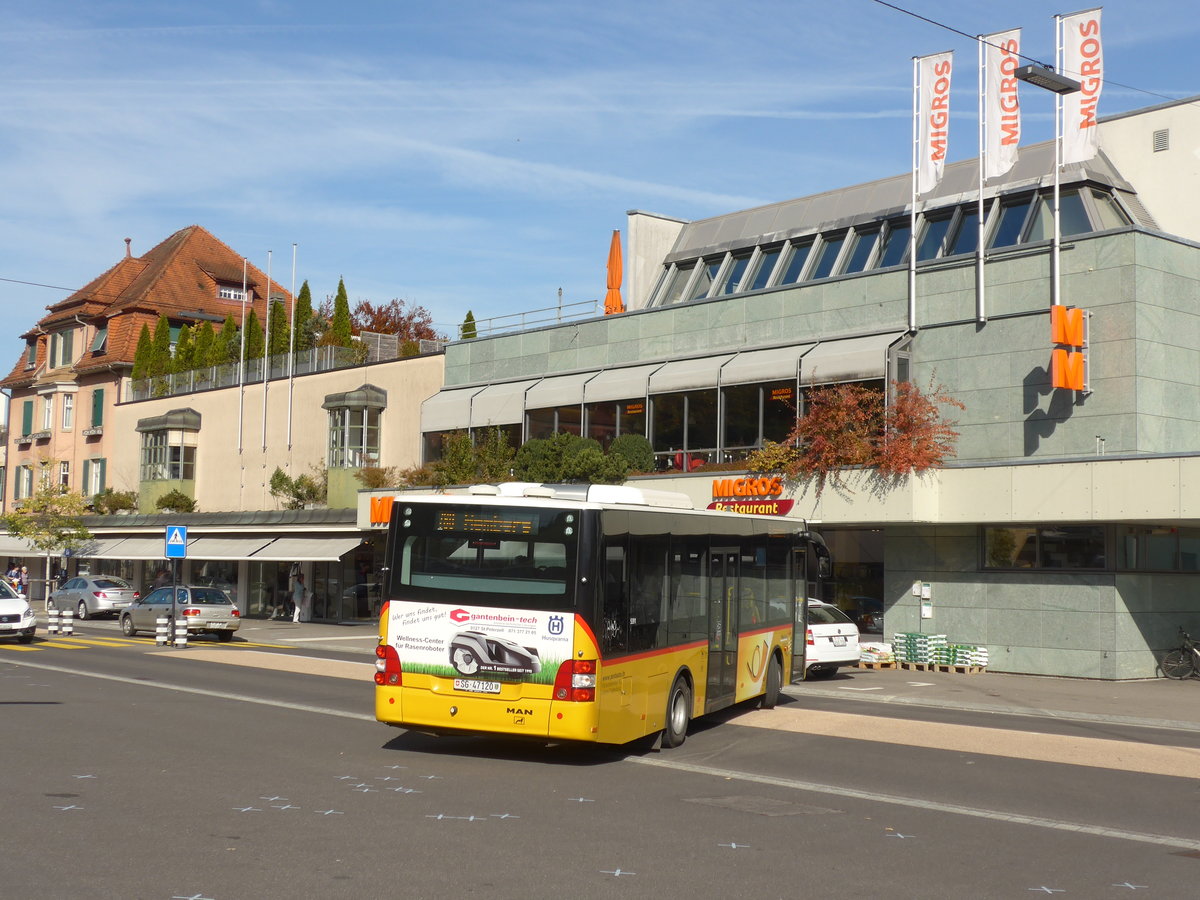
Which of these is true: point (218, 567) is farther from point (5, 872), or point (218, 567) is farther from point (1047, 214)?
point (5, 872)

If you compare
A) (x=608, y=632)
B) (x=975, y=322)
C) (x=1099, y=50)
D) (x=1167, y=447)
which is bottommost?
(x=608, y=632)

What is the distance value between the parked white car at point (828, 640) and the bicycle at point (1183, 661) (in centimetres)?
632

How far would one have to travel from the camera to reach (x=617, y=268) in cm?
4228

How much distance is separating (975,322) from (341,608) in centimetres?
2538

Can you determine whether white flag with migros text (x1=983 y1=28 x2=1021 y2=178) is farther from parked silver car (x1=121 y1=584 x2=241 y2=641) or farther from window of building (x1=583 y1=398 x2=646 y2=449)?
parked silver car (x1=121 y1=584 x2=241 y2=641)

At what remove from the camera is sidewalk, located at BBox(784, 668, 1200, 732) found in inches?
810

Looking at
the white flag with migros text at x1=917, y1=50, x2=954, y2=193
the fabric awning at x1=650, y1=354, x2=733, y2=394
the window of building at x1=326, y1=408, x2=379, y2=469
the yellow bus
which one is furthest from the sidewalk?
the window of building at x1=326, y1=408, x2=379, y2=469

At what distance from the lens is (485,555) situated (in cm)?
1366

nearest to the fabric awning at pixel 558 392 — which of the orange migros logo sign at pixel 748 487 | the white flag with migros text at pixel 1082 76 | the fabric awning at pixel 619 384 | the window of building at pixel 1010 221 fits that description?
the fabric awning at pixel 619 384

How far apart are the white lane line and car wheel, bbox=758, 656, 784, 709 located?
18.2ft

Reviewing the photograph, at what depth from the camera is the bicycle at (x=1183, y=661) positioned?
26328 mm

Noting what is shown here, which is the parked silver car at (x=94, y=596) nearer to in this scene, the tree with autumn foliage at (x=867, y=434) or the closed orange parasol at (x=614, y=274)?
the closed orange parasol at (x=614, y=274)

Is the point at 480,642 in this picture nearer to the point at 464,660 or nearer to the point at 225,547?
the point at 464,660

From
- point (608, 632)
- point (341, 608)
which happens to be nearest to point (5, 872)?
point (608, 632)
